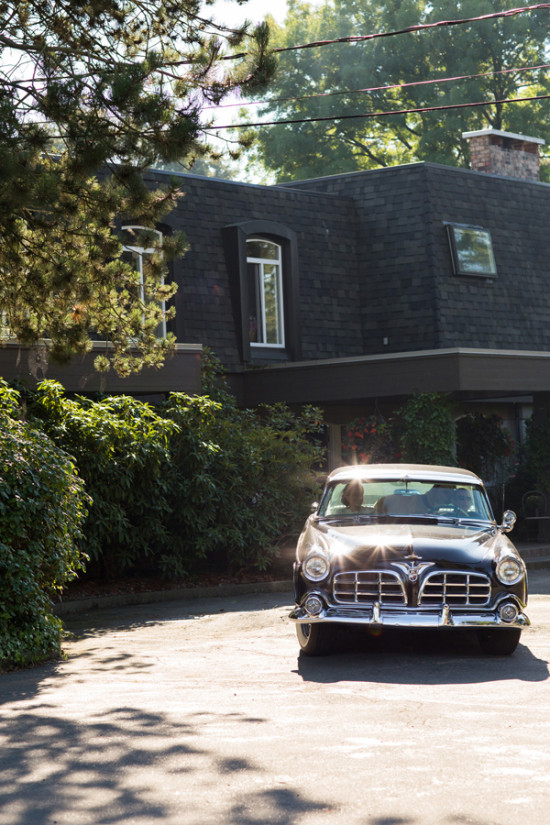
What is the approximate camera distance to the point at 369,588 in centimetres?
946

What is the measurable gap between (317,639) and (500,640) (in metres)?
1.54

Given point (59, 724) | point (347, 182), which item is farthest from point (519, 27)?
point (59, 724)

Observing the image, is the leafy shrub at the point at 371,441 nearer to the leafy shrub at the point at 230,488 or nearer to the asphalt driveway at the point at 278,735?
the leafy shrub at the point at 230,488

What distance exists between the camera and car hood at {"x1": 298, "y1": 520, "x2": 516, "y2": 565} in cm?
955

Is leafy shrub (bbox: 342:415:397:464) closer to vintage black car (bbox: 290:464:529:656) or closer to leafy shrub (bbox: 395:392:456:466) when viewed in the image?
leafy shrub (bbox: 395:392:456:466)

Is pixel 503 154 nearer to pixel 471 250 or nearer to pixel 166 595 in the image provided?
pixel 471 250

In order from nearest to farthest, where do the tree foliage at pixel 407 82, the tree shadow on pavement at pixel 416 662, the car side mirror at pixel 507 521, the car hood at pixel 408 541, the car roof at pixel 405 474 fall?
1. the tree shadow on pavement at pixel 416 662
2. the car hood at pixel 408 541
3. the car side mirror at pixel 507 521
4. the car roof at pixel 405 474
5. the tree foliage at pixel 407 82

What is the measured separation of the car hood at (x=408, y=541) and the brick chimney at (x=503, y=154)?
17670 mm

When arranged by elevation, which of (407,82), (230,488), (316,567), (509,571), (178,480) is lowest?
(509,571)

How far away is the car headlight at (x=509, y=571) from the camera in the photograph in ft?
31.4

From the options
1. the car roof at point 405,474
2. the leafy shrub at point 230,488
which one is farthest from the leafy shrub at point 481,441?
the car roof at point 405,474

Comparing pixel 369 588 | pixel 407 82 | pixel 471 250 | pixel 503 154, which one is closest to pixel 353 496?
pixel 369 588

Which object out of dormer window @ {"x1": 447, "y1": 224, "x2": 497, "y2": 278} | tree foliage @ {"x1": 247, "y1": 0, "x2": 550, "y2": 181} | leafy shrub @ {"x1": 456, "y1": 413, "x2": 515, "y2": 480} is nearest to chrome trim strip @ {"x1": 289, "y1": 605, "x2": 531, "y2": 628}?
dormer window @ {"x1": 447, "y1": 224, "x2": 497, "y2": 278}

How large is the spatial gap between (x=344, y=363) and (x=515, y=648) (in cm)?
1113
